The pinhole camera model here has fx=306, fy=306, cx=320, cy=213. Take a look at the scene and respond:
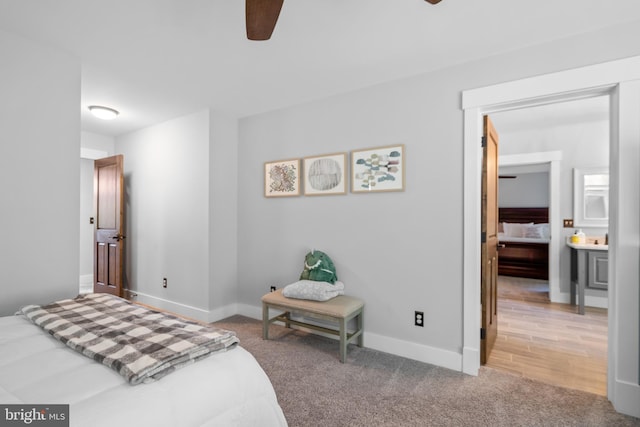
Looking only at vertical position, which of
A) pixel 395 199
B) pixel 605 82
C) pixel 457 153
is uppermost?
pixel 605 82

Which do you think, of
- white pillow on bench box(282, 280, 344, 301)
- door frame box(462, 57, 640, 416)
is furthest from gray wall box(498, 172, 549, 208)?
white pillow on bench box(282, 280, 344, 301)

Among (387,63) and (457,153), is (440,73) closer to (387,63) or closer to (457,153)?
(387,63)

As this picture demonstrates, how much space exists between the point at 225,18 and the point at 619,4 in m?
2.29

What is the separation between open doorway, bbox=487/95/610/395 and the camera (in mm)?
2543

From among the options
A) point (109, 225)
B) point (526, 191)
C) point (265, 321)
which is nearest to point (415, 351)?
point (265, 321)

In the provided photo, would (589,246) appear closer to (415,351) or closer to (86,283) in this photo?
(415,351)

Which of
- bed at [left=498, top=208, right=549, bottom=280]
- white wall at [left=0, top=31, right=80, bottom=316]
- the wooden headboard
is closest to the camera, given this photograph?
white wall at [left=0, top=31, right=80, bottom=316]

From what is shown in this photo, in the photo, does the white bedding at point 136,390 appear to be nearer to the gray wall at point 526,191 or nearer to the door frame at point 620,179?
the door frame at point 620,179

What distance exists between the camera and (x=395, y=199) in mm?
2691

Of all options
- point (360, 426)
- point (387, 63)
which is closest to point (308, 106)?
point (387, 63)

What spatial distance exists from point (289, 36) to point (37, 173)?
1.97 meters

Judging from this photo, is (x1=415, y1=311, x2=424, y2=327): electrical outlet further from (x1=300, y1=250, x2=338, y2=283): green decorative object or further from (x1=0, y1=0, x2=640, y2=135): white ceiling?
(x1=0, y1=0, x2=640, y2=135): white ceiling

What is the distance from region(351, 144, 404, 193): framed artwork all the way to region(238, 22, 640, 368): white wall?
0.07 meters

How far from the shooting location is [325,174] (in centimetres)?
309
